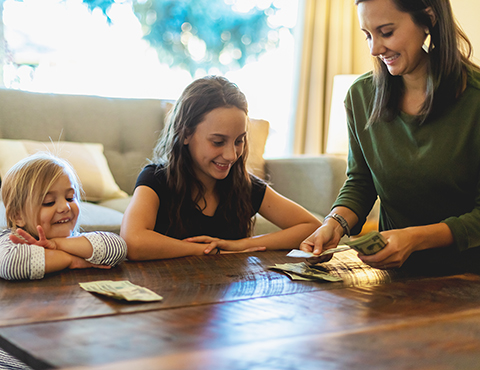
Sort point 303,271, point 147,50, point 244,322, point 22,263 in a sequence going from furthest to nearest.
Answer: point 147,50, point 303,271, point 22,263, point 244,322

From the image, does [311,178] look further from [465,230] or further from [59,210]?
[59,210]

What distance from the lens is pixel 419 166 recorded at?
1.33 meters

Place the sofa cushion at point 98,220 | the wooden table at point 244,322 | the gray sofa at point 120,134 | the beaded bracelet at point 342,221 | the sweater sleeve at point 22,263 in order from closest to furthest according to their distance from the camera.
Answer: the wooden table at point 244,322 < the sweater sleeve at point 22,263 < the beaded bracelet at point 342,221 < the sofa cushion at point 98,220 < the gray sofa at point 120,134

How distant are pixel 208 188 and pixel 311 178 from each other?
46.8 inches

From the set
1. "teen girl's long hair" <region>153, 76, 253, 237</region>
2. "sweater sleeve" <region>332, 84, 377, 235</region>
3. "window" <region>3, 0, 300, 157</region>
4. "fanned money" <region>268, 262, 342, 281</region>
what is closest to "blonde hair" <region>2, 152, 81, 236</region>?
"teen girl's long hair" <region>153, 76, 253, 237</region>

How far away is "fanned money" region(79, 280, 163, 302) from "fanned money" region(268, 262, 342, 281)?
1.17 feet

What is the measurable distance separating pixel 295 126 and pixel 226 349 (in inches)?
147

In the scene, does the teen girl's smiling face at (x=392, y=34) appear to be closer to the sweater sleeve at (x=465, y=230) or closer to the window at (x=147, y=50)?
the sweater sleeve at (x=465, y=230)

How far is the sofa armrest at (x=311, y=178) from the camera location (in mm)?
2648

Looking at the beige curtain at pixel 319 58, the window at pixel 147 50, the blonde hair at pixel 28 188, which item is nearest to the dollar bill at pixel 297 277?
the blonde hair at pixel 28 188

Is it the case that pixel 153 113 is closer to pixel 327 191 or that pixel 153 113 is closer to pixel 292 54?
pixel 327 191

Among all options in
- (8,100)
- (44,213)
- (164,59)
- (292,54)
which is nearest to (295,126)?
(292,54)

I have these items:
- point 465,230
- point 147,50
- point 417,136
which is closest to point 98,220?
point 417,136

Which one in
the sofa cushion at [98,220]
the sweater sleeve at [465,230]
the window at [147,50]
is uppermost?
the window at [147,50]
